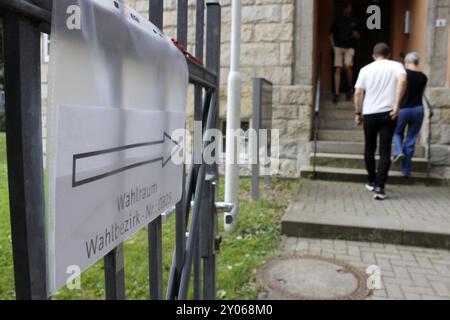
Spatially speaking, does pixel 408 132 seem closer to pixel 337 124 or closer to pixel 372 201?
pixel 372 201

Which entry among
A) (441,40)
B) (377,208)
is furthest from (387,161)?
(441,40)

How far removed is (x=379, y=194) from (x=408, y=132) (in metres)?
1.43

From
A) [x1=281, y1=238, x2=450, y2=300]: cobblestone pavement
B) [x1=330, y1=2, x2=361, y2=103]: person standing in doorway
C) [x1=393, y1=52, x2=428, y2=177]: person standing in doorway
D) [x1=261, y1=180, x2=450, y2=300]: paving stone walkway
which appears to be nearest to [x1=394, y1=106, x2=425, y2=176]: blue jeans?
[x1=393, y1=52, x2=428, y2=177]: person standing in doorway

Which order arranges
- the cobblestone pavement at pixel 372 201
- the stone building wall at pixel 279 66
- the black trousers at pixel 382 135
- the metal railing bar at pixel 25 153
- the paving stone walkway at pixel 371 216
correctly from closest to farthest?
the metal railing bar at pixel 25 153 → the paving stone walkway at pixel 371 216 → the cobblestone pavement at pixel 372 201 → the black trousers at pixel 382 135 → the stone building wall at pixel 279 66

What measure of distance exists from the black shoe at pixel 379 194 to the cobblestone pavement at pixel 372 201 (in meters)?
0.08

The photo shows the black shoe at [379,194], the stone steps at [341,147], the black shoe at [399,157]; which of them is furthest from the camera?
the stone steps at [341,147]

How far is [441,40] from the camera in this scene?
6.60m

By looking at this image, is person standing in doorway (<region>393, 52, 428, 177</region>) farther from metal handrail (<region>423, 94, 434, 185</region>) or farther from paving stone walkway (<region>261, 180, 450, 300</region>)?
paving stone walkway (<region>261, 180, 450, 300</region>)

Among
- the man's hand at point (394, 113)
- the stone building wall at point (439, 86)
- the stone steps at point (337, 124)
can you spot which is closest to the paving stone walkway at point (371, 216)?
the stone building wall at point (439, 86)

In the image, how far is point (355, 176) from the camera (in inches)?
248

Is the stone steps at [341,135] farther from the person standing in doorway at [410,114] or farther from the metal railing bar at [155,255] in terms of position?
the metal railing bar at [155,255]

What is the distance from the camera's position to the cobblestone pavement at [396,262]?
116 inches

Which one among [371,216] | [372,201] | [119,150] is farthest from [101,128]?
[372,201]

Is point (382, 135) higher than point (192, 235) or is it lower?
higher
